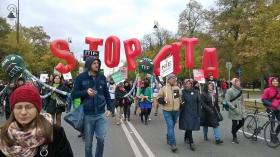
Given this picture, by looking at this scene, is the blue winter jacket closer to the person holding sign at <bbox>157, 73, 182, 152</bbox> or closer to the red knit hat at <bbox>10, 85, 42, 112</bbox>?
the person holding sign at <bbox>157, 73, 182, 152</bbox>

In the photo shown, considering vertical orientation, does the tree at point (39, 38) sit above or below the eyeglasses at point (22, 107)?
above

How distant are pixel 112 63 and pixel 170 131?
37.6ft

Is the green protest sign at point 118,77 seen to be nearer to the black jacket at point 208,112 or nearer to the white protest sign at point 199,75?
the white protest sign at point 199,75

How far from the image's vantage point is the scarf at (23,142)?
3118mm

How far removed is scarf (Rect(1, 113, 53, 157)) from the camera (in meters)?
3.12

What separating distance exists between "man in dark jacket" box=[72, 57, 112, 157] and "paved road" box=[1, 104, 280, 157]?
2.52 m

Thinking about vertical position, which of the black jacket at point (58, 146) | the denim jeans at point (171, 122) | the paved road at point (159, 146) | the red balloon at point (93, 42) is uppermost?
the red balloon at point (93, 42)

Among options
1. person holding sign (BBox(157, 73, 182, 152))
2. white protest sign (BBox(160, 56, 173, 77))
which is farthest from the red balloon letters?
person holding sign (BBox(157, 73, 182, 152))

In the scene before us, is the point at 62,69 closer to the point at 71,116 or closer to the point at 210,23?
the point at 71,116

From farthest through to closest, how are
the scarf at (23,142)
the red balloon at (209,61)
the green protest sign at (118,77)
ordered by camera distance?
the red balloon at (209,61) < the green protest sign at (118,77) < the scarf at (23,142)

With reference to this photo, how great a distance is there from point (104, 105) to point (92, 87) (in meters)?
0.35

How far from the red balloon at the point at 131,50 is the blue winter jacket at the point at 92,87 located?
1452 cm

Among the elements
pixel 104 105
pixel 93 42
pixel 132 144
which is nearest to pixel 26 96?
pixel 104 105

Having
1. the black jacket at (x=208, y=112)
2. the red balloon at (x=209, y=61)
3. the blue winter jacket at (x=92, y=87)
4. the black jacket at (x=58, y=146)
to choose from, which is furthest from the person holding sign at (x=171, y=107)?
the red balloon at (x=209, y=61)
